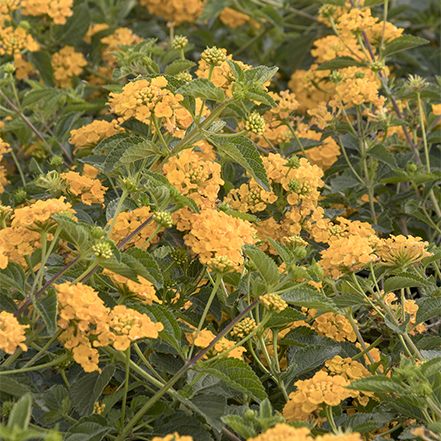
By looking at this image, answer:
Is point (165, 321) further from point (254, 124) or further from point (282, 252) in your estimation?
point (254, 124)

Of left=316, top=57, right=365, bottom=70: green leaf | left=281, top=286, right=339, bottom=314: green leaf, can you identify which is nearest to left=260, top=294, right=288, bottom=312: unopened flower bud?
left=281, top=286, right=339, bottom=314: green leaf

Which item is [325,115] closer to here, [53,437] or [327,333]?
[327,333]

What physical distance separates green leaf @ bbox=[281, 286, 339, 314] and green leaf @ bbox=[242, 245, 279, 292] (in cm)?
4

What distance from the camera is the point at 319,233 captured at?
140 centimetres

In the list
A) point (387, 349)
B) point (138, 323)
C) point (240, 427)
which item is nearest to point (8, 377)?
point (138, 323)

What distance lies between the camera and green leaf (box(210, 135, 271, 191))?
1.16 m

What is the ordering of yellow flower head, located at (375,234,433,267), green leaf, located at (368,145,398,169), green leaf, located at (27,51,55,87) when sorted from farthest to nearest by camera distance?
green leaf, located at (27,51,55,87)
green leaf, located at (368,145,398,169)
yellow flower head, located at (375,234,433,267)

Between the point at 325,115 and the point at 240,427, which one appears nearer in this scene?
the point at 240,427

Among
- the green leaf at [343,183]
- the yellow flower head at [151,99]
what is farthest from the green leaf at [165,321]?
the green leaf at [343,183]

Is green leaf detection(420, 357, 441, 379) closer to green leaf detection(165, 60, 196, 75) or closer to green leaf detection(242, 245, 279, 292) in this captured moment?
green leaf detection(242, 245, 279, 292)

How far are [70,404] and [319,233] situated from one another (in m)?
0.72

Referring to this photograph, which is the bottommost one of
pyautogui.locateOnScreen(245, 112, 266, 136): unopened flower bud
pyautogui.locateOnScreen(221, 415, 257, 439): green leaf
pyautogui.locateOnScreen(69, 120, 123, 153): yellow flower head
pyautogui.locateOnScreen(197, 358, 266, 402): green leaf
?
pyautogui.locateOnScreen(197, 358, 266, 402): green leaf

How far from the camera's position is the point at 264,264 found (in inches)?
39.6

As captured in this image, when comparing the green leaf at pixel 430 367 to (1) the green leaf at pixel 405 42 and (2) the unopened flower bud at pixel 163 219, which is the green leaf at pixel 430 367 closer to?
(2) the unopened flower bud at pixel 163 219
